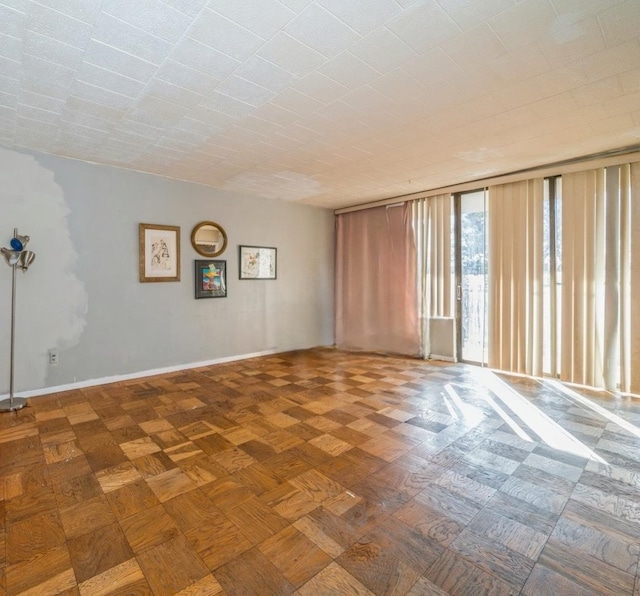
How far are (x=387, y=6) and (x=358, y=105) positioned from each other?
91 centimetres

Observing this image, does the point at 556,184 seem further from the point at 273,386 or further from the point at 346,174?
the point at 273,386

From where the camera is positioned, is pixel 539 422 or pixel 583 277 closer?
pixel 539 422

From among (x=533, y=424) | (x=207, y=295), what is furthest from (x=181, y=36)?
(x=533, y=424)

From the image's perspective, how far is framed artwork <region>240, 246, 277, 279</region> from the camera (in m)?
5.20

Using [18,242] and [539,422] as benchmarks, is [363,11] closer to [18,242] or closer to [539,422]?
[539,422]

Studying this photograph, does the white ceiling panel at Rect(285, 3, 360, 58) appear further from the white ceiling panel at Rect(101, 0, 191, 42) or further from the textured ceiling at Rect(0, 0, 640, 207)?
the white ceiling panel at Rect(101, 0, 191, 42)

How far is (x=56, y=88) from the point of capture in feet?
7.79

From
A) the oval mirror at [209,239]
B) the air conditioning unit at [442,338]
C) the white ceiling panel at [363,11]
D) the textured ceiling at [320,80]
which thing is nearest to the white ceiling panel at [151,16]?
the textured ceiling at [320,80]

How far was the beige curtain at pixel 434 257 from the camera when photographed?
4.97 m

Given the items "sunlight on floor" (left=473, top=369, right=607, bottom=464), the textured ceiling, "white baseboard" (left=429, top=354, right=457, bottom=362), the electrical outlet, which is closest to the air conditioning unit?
"white baseboard" (left=429, top=354, right=457, bottom=362)

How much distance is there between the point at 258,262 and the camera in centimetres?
538

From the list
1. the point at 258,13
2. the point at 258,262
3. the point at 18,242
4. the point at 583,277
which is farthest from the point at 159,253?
the point at 583,277

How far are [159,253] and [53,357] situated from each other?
1600 mm

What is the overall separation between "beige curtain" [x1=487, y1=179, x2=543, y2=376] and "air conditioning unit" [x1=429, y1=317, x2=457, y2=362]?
0.56 metres
